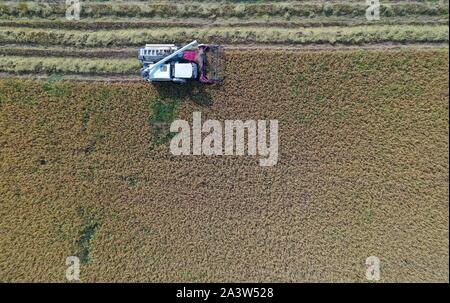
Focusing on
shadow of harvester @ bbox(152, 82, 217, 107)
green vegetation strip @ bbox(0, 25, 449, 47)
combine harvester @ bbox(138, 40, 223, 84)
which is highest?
green vegetation strip @ bbox(0, 25, 449, 47)

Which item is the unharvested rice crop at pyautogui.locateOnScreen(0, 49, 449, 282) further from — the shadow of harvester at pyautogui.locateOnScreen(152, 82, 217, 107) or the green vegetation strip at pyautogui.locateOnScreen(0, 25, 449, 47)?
the green vegetation strip at pyautogui.locateOnScreen(0, 25, 449, 47)

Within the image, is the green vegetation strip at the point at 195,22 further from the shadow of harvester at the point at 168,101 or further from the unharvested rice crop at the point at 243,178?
the shadow of harvester at the point at 168,101

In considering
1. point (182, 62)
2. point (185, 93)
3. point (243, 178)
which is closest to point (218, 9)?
point (182, 62)

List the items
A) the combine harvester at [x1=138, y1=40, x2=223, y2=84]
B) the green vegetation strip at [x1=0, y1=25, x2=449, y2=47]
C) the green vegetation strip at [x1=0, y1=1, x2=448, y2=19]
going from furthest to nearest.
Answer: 1. the green vegetation strip at [x1=0, y1=1, x2=448, y2=19]
2. the green vegetation strip at [x1=0, y1=25, x2=449, y2=47]
3. the combine harvester at [x1=138, y1=40, x2=223, y2=84]

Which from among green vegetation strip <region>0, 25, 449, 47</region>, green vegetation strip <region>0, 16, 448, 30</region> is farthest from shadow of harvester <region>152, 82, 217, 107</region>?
green vegetation strip <region>0, 16, 448, 30</region>

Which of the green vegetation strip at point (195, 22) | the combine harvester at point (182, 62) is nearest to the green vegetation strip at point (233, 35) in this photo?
the green vegetation strip at point (195, 22)

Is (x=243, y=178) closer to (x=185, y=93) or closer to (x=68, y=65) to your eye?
(x=185, y=93)
